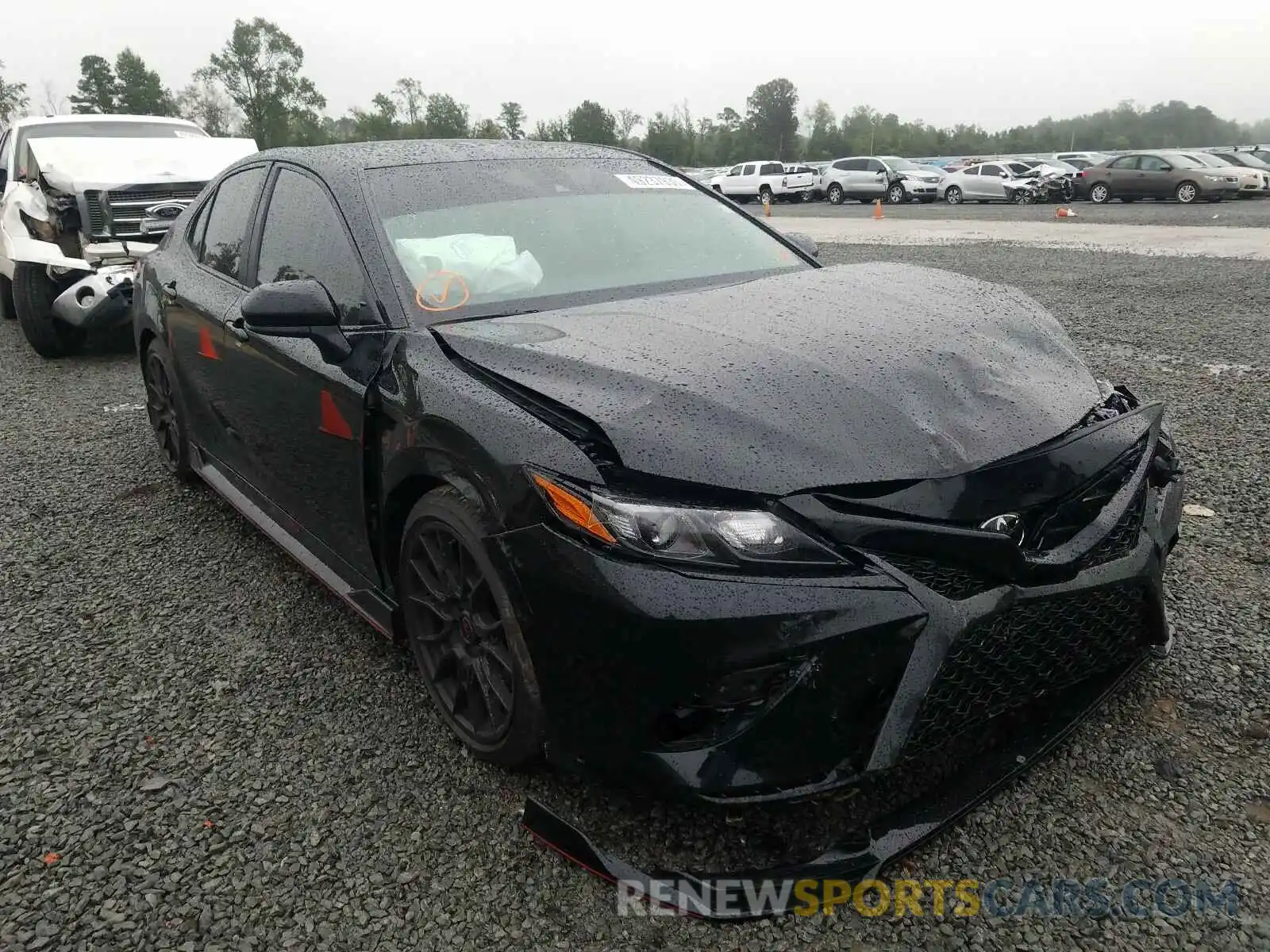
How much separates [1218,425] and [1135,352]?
1.98m

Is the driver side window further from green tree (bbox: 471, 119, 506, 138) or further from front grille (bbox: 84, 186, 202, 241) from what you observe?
green tree (bbox: 471, 119, 506, 138)

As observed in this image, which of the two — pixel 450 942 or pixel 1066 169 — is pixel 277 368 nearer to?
pixel 450 942

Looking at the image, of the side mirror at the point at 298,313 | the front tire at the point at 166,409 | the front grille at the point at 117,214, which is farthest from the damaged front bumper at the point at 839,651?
the front grille at the point at 117,214

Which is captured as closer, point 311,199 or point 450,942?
point 450,942

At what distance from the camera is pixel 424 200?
292 centimetres

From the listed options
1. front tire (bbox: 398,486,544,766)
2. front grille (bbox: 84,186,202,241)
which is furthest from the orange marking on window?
front grille (bbox: 84,186,202,241)

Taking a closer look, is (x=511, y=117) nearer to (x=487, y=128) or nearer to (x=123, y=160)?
(x=487, y=128)

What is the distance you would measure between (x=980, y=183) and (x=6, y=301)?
26.7 metres

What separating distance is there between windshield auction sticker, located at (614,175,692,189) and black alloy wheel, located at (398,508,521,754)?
1.65 meters

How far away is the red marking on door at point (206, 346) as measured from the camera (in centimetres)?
355

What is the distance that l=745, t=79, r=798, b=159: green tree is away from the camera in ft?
307

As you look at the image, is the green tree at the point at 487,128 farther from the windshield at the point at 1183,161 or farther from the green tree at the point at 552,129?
the windshield at the point at 1183,161

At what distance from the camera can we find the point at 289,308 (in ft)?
8.20

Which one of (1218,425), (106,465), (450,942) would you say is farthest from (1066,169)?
(450,942)
